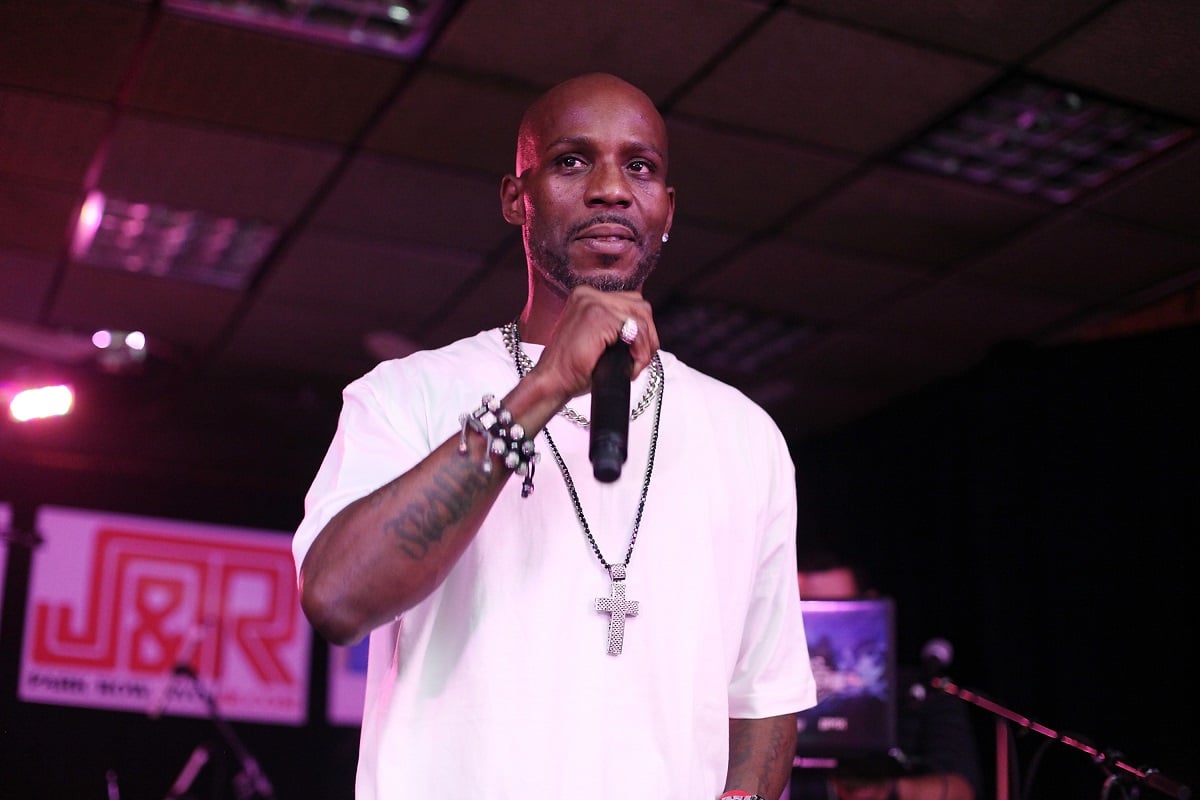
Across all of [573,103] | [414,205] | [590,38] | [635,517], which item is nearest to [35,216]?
[414,205]

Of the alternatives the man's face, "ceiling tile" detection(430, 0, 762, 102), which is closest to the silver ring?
the man's face

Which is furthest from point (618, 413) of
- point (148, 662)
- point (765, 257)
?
point (148, 662)

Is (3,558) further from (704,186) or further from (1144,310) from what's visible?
(1144,310)

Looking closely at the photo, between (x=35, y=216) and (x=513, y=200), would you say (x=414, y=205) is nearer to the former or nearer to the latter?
(x=35, y=216)

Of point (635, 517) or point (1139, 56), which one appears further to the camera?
point (1139, 56)

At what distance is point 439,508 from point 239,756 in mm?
6064

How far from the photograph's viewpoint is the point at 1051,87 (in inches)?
150

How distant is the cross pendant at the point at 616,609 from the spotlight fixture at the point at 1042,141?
Result: 2.97 metres

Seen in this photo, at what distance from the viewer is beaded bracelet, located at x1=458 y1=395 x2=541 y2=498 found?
3.71 ft

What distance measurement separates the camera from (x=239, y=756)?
670 cm

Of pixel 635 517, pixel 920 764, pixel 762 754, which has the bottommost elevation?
pixel 920 764

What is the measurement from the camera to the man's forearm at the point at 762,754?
1350mm

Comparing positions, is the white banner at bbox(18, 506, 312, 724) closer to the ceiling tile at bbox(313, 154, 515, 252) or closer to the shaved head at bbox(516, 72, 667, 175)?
the ceiling tile at bbox(313, 154, 515, 252)

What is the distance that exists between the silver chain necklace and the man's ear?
0.15m
